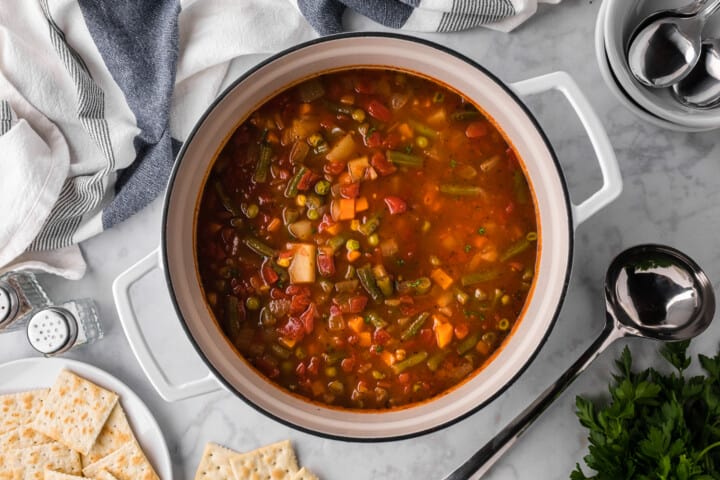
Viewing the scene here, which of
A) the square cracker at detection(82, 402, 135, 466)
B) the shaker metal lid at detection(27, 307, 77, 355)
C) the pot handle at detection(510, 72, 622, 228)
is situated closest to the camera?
the pot handle at detection(510, 72, 622, 228)

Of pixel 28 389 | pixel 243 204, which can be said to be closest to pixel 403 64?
pixel 243 204

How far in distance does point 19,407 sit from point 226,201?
136cm

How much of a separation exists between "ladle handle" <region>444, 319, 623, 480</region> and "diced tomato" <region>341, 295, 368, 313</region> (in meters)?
0.74

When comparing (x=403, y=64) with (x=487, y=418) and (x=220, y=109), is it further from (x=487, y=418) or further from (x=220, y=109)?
(x=487, y=418)

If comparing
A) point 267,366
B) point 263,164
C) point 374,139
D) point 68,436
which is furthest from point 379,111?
point 68,436

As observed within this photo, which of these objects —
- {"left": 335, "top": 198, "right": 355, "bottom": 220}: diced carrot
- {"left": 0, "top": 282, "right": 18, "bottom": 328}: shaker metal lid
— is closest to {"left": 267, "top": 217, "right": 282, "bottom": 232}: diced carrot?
{"left": 335, "top": 198, "right": 355, "bottom": 220}: diced carrot

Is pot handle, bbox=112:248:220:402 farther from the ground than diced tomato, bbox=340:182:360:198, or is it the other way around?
diced tomato, bbox=340:182:360:198

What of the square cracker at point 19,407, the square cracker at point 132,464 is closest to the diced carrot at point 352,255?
the square cracker at point 132,464

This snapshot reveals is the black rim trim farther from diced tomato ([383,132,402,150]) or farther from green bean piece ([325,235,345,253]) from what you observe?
green bean piece ([325,235,345,253])

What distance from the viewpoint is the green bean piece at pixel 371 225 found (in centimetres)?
262

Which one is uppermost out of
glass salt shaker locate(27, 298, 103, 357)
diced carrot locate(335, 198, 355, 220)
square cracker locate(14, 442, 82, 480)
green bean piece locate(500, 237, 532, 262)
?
diced carrot locate(335, 198, 355, 220)

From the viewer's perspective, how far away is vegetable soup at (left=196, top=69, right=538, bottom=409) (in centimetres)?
262

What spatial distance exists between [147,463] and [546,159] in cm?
198

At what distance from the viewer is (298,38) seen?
2.85m
